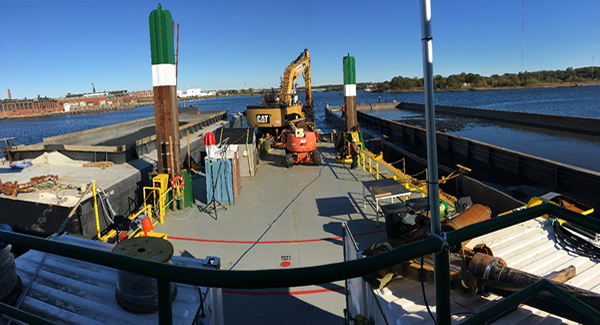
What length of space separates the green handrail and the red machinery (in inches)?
535

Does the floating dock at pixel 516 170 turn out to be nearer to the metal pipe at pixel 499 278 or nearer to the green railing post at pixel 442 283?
the metal pipe at pixel 499 278

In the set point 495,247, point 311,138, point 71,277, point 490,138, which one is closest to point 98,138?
point 311,138

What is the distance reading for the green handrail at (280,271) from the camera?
136 cm

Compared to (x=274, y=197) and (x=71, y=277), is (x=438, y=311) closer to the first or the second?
(x=71, y=277)

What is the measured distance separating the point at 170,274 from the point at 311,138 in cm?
1395

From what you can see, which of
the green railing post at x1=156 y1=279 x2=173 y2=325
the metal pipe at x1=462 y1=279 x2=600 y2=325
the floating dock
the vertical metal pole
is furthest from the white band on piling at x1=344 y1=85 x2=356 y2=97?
the green railing post at x1=156 y1=279 x2=173 y2=325

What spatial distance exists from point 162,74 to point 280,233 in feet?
19.1

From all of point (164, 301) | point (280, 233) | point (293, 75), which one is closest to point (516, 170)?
point (293, 75)

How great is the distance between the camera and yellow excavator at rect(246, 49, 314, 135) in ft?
69.5

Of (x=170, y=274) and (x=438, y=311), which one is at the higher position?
(x=170, y=274)

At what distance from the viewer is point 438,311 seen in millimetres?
1651

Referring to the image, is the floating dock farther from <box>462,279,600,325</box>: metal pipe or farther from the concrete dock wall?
<box>462,279,600,325</box>: metal pipe

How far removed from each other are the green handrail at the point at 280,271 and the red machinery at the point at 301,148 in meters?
13.6

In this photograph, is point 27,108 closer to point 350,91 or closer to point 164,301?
point 350,91
